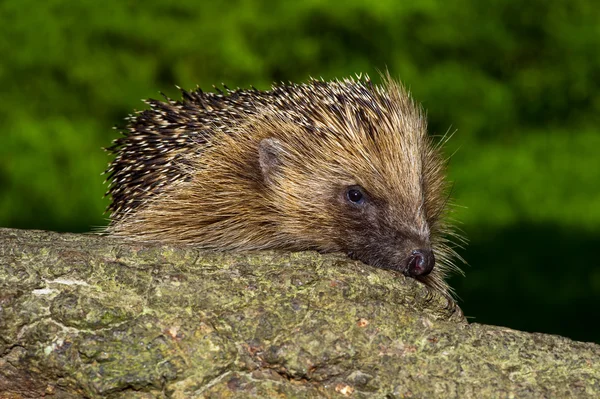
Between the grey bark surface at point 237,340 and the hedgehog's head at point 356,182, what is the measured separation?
0.41 metres

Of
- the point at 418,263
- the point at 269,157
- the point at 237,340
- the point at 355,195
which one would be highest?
the point at 269,157

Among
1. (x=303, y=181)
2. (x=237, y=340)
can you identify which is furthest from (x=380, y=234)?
(x=237, y=340)

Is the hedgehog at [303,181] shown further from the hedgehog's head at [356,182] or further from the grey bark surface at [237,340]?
the grey bark surface at [237,340]

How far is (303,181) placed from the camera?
434 centimetres

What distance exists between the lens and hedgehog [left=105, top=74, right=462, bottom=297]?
4137mm

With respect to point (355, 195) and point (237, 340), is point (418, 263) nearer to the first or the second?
point (355, 195)

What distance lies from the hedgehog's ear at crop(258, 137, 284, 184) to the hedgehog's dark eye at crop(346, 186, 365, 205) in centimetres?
37

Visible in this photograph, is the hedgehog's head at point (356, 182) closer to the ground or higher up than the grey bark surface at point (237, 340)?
higher up

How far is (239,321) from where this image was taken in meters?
3.47

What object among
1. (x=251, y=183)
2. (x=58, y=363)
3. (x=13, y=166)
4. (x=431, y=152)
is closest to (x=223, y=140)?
(x=251, y=183)

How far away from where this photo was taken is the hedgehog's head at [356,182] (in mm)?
4059

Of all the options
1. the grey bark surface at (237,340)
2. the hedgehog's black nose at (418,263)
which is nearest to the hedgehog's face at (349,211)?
the hedgehog's black nose at (418,263)

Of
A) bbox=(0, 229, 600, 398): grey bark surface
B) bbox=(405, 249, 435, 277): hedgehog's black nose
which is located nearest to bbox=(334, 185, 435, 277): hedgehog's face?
bbox=(405, 249, 435, 277): hedgehog's black nose

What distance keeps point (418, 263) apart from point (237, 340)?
94 centimetres
